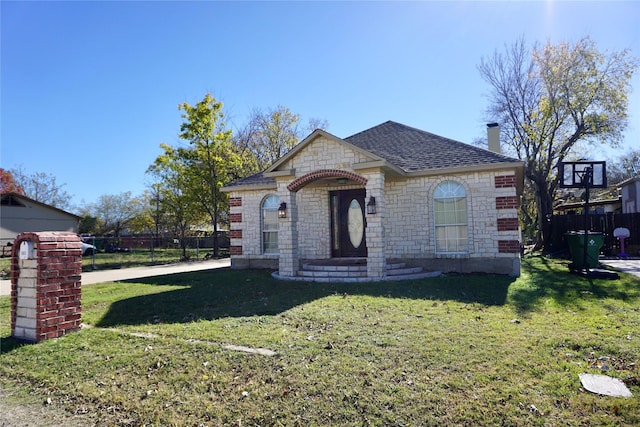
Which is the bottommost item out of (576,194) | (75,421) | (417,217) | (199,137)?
(75,421)

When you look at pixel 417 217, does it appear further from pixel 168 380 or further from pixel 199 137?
pixel 199 137

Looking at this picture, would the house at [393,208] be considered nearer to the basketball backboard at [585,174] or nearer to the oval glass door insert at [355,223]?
the oval glass door insert at [355,223]

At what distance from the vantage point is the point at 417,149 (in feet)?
41.3

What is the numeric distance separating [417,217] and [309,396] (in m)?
8.51

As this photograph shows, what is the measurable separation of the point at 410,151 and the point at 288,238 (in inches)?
202

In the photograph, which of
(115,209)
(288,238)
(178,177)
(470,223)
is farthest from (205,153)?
(115,209)

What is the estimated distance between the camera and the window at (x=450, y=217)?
1084 centimetres

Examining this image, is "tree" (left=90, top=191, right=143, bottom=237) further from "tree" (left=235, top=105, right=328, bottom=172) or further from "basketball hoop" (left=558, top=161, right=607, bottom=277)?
"basketball hoop" (left=558, top=161, right=607, bottom=277)

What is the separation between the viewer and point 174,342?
482cm

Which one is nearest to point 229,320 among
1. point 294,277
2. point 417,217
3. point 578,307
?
point 294,277

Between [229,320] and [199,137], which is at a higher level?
[199,137]

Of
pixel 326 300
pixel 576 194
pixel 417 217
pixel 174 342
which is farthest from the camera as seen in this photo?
pixel 576 194

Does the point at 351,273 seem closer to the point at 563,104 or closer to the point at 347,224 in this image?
the point at 347,224

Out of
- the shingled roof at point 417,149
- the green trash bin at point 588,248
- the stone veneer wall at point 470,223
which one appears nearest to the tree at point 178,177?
the shingled roof at point 417,149
